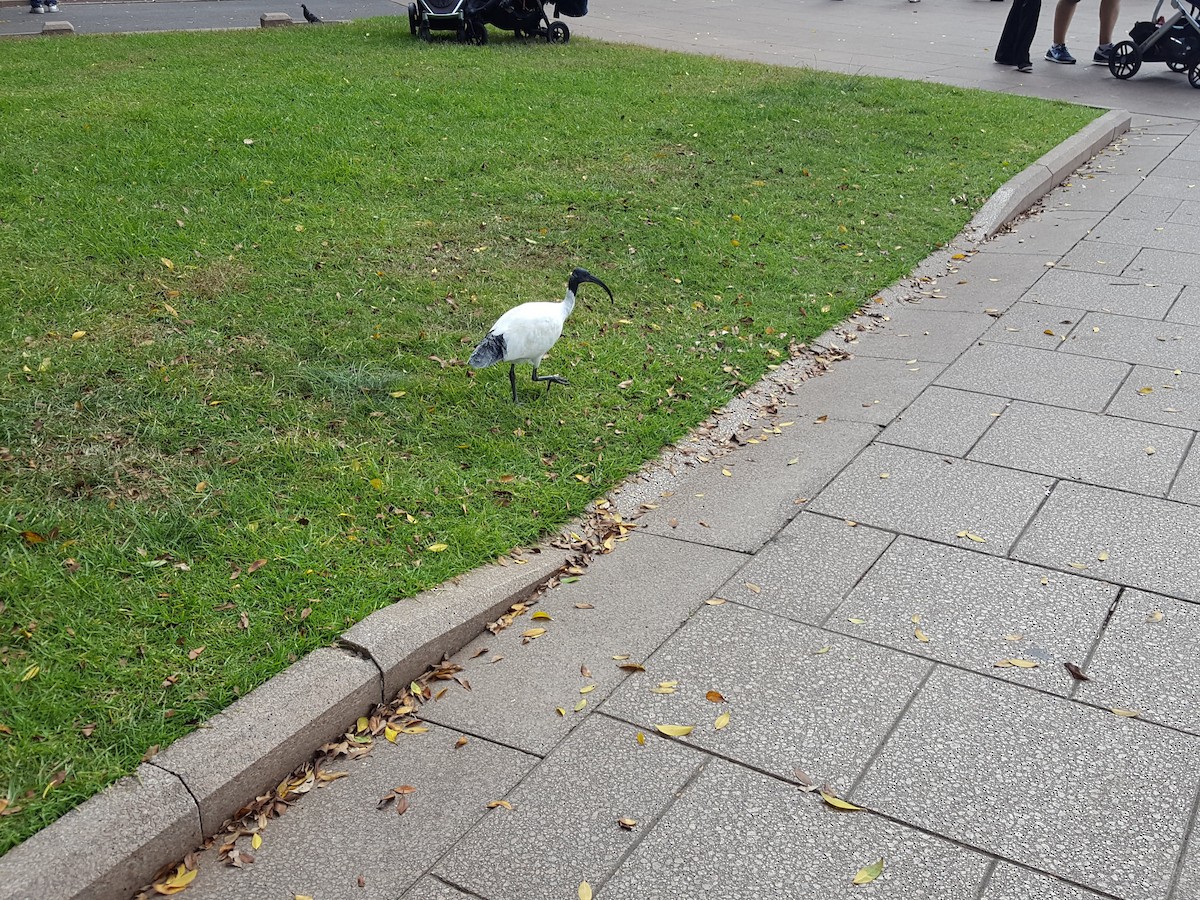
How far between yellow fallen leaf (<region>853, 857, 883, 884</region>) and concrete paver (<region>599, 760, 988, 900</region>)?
0.05ft

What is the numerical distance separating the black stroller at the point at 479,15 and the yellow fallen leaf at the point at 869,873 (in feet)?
42.2

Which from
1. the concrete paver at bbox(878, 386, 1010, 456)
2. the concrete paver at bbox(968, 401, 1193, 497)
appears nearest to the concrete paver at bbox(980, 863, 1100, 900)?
the concrete paver at bbox(968, 401, 1193, 497)

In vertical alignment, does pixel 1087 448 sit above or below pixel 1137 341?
below

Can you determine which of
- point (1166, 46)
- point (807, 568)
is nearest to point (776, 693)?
point (807, 568)

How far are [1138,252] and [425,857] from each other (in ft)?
24.2

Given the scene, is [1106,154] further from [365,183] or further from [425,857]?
[425,857]

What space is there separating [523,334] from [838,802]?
257 cm

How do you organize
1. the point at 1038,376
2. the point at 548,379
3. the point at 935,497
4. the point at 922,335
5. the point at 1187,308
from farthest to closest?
the point at 1187,308 < the point at 922,335 < the point at 1038,376 < the point at 548,379 < the point at 935,497

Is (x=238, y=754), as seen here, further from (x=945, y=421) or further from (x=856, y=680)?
(x=945, y=421)

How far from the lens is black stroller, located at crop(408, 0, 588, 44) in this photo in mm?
13867

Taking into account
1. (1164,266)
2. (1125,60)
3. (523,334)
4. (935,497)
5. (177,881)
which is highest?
(1125,60)

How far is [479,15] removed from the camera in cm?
1396

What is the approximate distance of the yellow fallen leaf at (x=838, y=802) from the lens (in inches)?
125

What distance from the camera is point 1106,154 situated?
11055 mm
